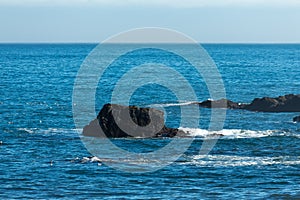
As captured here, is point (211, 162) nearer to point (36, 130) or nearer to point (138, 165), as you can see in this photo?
point (138, 165)

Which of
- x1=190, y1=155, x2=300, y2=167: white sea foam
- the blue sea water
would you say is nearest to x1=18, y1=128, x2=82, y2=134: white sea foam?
the blue sea water

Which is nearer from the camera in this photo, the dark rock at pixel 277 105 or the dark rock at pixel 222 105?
the dark rock at pixel 277 105

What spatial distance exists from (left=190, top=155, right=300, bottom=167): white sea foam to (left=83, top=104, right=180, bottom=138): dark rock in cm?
908

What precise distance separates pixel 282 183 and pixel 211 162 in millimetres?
7338

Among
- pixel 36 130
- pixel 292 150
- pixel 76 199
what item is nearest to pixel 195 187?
pixel 76 199

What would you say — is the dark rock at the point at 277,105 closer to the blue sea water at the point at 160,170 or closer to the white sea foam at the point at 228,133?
the blue sea water at the point at 160,170

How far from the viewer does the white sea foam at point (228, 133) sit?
2474 inches

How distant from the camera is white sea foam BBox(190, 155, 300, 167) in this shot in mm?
50703

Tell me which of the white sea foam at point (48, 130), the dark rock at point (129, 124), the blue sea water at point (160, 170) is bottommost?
the blue sea water at point (160, 170)

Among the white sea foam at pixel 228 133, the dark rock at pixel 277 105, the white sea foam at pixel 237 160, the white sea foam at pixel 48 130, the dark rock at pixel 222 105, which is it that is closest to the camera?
the white sea foam at pixel 237 160

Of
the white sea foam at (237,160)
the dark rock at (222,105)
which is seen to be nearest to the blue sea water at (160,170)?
the white sea foam at (237,160)

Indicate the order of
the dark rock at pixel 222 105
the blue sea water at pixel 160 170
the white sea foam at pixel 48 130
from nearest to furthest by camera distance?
the blue sea water at pixel 160 170, the white sea foam at pixel 48 130, the dark rock at pixel 222 105

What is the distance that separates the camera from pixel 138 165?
5031 centimetres

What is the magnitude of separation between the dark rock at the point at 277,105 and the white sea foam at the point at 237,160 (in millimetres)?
29292
